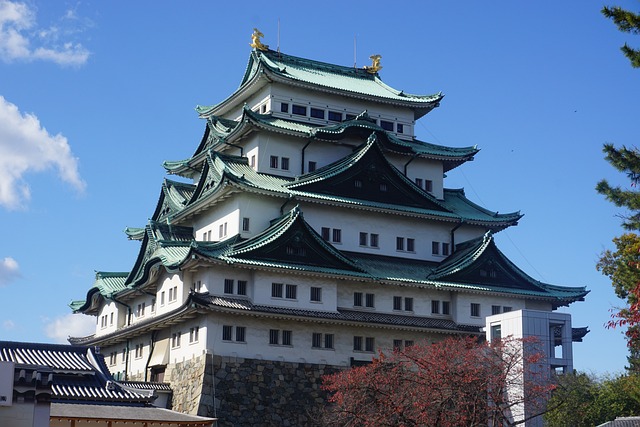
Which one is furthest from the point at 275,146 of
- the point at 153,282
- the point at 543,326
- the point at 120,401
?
the point at 120,401

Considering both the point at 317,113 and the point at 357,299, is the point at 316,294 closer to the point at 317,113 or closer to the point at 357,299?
the point at 357,299

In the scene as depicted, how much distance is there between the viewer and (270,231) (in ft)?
173

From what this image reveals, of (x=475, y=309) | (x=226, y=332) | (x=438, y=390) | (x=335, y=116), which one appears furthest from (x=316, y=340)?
(x=335, y=116)

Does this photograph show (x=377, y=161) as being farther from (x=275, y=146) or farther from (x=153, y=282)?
(x=153, y=282)

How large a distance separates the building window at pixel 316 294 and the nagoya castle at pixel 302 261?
0.37 feet

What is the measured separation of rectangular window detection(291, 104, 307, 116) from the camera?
6061cm

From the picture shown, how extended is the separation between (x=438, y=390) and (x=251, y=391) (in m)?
14.9

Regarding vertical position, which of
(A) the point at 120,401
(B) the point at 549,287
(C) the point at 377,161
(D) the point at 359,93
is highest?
(D) the point at 359,93

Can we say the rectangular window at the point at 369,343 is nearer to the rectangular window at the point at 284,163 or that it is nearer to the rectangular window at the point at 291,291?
the rectangular window at the point at 291,291

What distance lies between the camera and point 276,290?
5169 centimetres

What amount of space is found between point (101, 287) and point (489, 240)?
89.7ft

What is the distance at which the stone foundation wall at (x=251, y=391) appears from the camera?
48281 millimetres

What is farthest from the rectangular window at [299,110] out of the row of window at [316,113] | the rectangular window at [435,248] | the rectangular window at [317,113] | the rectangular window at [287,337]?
the rectangular window at [287,337]

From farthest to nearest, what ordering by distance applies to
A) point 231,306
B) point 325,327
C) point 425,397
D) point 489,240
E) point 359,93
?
1. point 359,93
2. point 489,240
3. point 325,327
4. point 231,306
5. point 425,397
